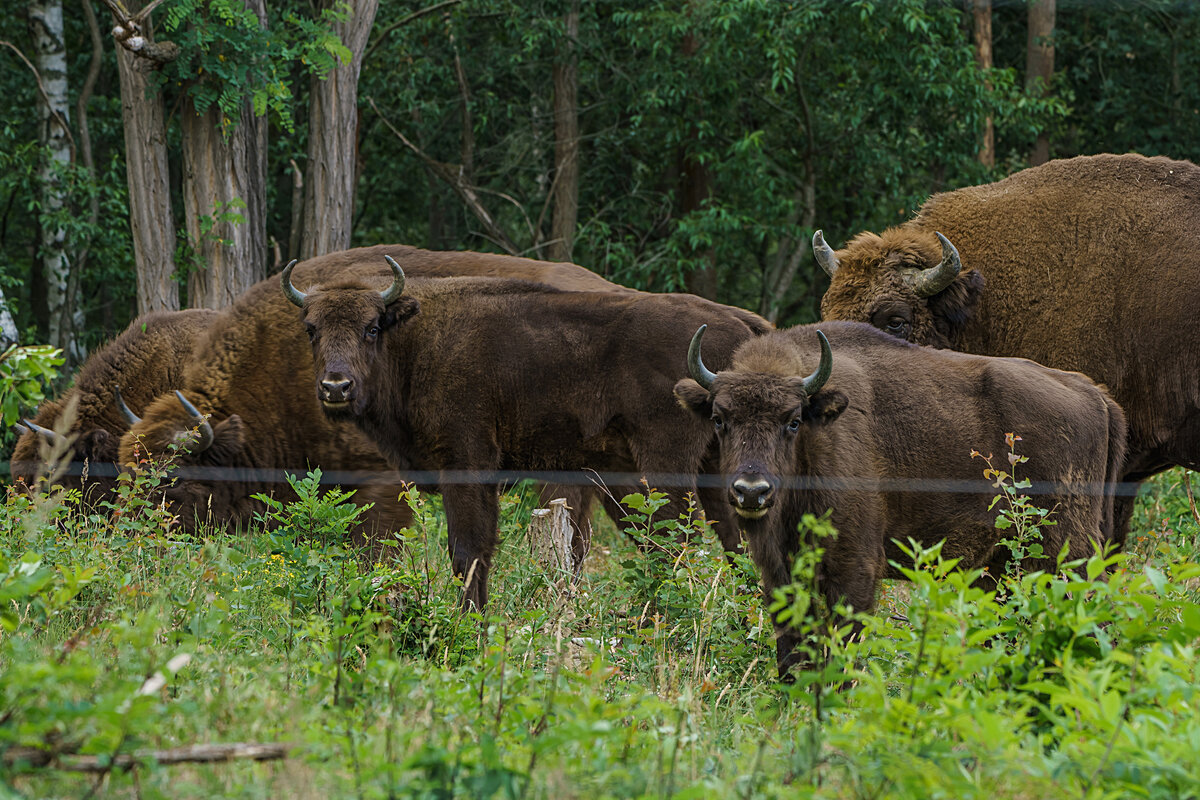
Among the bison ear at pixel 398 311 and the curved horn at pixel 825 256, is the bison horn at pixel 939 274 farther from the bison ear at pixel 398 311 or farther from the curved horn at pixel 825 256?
the bison ear at pixel 398 311

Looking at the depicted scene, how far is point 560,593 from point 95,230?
32.8 feet

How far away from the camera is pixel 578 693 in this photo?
154 inches

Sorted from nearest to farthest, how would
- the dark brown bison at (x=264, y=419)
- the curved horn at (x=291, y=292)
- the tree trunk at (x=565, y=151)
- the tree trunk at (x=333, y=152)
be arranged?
the curved horn at (x=291, y=292)
the dark brown bison at (x=264, y=419)
the tree trunk at (x=333, y=152)
the tree trunk at (x=565, y=151)

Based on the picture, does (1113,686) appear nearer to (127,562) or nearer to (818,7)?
(127,562)

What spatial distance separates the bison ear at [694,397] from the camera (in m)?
5.46

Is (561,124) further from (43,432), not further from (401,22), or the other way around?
(43,432)

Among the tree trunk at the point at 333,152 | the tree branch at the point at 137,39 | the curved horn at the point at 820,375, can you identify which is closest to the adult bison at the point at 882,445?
the curved horn at the point at 820,375

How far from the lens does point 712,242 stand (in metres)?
13.7

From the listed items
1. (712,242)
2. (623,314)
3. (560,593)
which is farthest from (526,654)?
(712,242)

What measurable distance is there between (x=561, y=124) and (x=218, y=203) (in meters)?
6.02

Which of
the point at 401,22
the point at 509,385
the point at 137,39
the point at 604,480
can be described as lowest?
the point at 604,480

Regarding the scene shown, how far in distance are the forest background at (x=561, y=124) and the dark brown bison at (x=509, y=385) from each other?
159 inches

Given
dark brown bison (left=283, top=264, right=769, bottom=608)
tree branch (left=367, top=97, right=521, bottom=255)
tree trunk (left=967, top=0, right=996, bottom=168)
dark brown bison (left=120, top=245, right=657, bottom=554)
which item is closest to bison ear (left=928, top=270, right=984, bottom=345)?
dark brown bison (left=283, top=264, right=769, bottom=608)

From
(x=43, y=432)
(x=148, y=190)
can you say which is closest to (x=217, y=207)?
(x=148, y=190)
